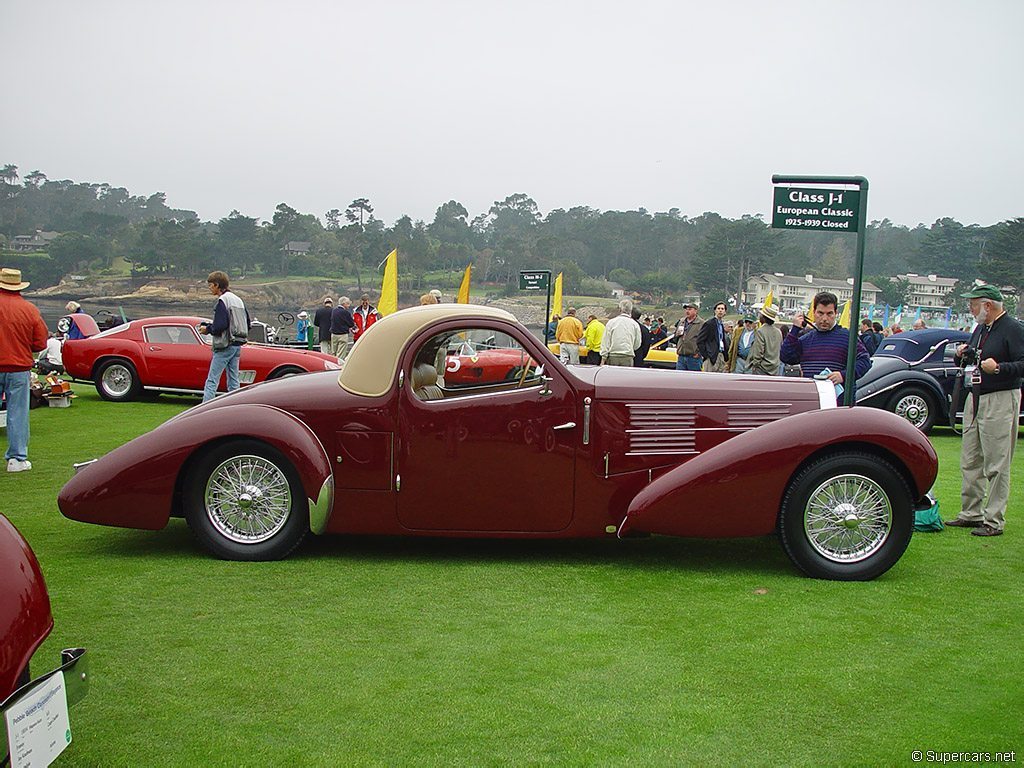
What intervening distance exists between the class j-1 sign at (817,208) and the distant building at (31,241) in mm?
103429

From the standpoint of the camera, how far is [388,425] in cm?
597

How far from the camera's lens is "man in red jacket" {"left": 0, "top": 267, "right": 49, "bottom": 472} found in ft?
27.7

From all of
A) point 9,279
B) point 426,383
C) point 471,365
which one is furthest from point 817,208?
point 9,279

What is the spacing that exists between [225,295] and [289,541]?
6.58 m

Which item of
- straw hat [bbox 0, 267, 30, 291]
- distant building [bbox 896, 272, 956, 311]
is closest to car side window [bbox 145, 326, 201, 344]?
straw hat [bbox 0, 267, 30, 291]

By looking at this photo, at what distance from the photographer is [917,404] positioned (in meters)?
14.1

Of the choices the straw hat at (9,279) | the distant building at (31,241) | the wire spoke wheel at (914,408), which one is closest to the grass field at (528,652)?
the straw hat at (9,279)

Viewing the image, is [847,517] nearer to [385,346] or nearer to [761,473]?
[761,473]

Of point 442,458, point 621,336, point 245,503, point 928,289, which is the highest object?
point 928,289

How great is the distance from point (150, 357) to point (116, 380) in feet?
2.40

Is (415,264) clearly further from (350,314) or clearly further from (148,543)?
(148,543)

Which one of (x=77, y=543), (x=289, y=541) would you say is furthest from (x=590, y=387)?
(x=77, y=543)

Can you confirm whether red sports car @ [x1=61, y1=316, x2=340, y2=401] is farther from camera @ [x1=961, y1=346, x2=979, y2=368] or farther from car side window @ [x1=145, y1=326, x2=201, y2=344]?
camera @ [x1=961, y1=346, x2=979, y2=368]

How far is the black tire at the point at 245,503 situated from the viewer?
5.93 metres
